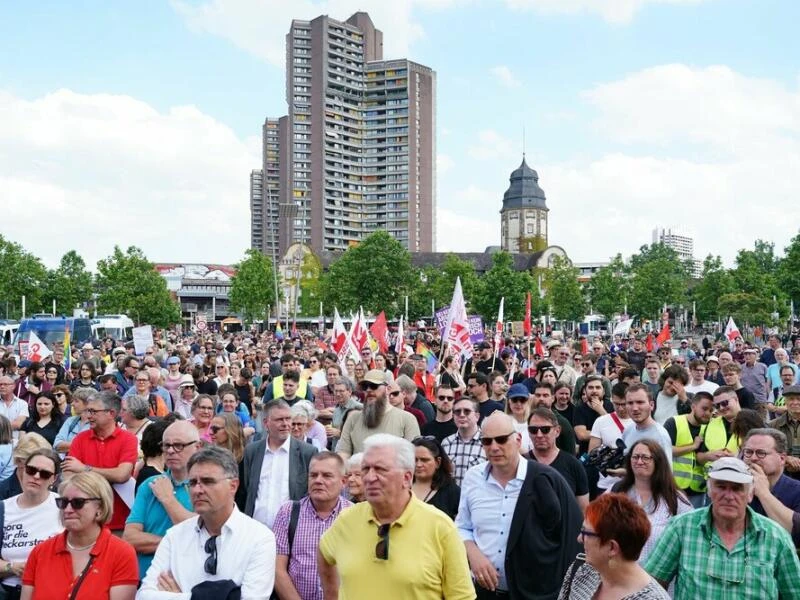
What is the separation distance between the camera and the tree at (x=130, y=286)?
202ft

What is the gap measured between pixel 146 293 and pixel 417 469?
6022 centimetres

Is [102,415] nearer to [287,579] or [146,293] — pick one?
[287,579]

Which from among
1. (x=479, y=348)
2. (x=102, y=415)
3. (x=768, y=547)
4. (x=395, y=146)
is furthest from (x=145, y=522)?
(x=395, y=146)

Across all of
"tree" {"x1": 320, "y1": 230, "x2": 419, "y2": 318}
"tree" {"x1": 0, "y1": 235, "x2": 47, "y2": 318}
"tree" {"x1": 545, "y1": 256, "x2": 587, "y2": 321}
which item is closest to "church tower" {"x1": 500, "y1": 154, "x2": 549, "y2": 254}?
"tree" {"x1": 545, "y1": 256, "x2": 587, "y2": 321}

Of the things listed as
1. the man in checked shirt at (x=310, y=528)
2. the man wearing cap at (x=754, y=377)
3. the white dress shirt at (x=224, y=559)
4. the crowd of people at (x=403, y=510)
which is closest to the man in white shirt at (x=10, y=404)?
the crowd of people at (x=403, y=510)

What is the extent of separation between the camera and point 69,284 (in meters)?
63.5

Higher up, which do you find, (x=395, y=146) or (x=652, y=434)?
(x=395, y=146)

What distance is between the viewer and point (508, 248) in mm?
→ 146250

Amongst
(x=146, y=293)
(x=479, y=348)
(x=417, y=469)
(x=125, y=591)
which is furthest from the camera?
(x=146, y=293)

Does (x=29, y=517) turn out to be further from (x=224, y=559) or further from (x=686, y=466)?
(x=686, y=466)

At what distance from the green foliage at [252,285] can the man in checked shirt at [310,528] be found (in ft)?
258

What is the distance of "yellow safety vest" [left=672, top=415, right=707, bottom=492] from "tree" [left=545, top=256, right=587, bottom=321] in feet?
246

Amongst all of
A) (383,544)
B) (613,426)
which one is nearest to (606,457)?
(613,426)

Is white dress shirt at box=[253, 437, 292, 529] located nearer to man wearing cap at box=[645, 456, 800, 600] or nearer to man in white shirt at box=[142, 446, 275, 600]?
man in white shirt at box=[142, 446, 275, 600]
